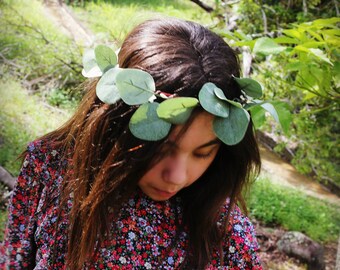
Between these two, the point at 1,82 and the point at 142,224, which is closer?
the point at 142,224

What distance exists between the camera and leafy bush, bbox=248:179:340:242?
5105 millimetres

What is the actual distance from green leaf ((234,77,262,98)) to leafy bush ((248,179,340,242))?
12.1 ft

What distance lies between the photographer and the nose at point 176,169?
3.99ft

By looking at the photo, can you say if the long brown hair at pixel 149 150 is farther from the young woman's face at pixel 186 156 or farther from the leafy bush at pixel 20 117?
the leafy bush at pixel 20 117

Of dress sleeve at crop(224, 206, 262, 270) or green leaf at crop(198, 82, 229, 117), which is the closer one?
green leaf at crop(198, 82, 229, 117)

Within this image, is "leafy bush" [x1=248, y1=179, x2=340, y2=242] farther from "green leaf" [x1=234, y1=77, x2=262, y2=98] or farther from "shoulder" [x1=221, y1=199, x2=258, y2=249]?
"green leaf" [x1=234, y1=77, x2=262, y2=98]

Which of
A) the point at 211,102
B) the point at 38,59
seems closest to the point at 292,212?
→ the point at 38,59

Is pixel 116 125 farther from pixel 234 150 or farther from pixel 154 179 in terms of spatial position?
pixel 234 150

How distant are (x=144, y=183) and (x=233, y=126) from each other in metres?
0.34

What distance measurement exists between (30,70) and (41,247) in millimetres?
4590

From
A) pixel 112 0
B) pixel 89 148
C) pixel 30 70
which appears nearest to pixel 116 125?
pixel 89 148

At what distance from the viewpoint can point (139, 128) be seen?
1.15m

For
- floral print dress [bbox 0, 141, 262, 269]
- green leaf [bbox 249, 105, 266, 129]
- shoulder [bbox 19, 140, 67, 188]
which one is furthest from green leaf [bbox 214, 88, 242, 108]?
shoulder [bbox 19, 140, 67, 188]

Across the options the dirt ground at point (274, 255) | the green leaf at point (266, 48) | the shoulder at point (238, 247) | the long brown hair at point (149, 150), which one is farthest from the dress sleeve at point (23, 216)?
the dirt ground at point (274, 255)
